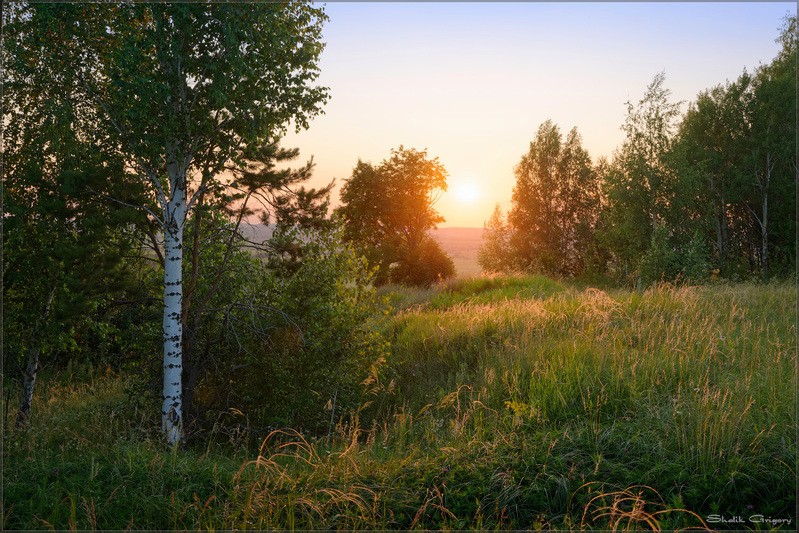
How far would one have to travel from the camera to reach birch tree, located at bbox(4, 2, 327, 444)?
9.52 metres

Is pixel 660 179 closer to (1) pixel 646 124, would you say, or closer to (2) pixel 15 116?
(1) pixel 646 124

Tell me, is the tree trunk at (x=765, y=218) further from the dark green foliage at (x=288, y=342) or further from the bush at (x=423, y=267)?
the dark green foliage at (x=288, y=342)

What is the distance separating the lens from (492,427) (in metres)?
7.32

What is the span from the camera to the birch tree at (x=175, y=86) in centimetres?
952

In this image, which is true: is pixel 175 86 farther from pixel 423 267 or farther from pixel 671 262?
pixel 423 267

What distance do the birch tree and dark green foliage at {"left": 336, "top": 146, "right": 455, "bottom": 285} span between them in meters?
26.5

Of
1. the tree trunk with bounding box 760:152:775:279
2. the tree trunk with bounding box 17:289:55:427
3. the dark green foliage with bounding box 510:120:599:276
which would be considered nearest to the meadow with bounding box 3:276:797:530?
the tree trunk with bounding box 17:289:55:427

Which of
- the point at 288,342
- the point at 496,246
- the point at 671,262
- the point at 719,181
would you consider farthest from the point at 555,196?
the point at 288,342

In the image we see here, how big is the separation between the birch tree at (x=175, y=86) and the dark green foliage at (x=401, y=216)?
26.5 m

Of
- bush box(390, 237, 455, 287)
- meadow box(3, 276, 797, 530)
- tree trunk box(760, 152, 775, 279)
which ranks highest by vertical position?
tree trunk box(760, 152, 775, 279)

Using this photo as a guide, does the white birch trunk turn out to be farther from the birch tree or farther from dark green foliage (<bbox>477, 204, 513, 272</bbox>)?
dark green foliage (<bbox>477, 204, 513, 272</bbox>)

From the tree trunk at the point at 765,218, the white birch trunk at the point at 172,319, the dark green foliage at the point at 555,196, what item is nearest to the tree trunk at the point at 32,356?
the white birch trunk at the point at 172,319

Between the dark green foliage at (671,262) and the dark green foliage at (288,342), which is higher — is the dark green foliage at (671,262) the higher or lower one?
the higher one

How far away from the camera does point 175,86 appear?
32.1 feet
